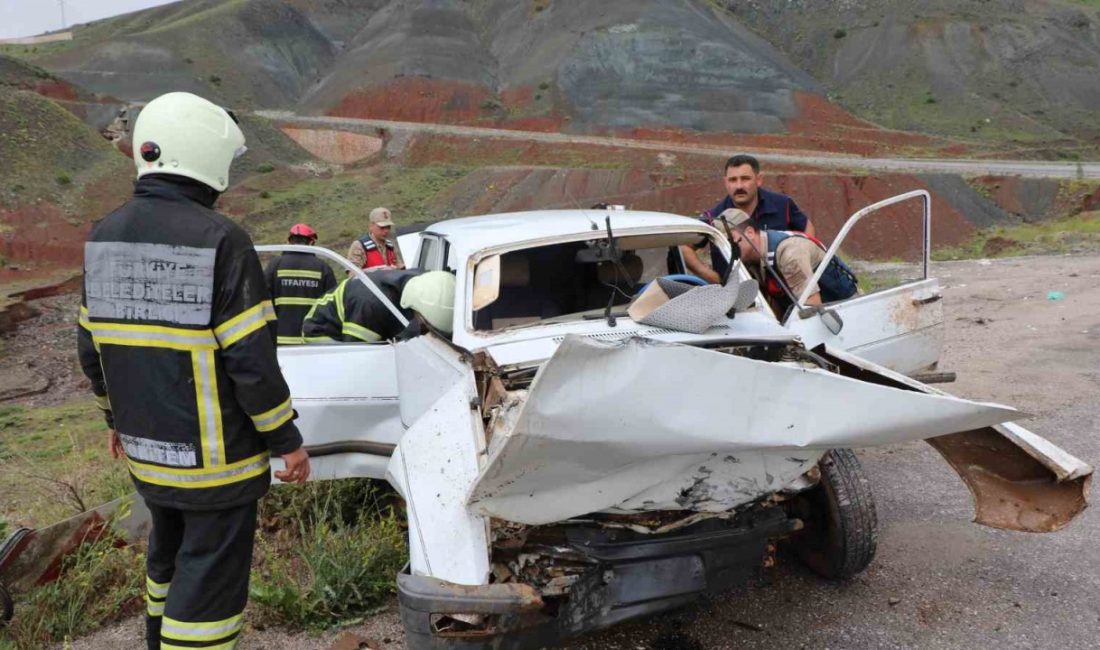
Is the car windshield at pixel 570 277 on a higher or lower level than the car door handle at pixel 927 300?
higher

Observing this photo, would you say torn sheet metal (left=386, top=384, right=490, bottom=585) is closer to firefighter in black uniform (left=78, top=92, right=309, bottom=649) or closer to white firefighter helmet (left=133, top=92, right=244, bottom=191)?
firefighter in black uniform (left=78, top=92, right=309, bottom=649)

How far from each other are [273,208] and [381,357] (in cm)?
2301

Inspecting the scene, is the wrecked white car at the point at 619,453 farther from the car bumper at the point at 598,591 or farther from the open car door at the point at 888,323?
the open car door at the point at 888,323

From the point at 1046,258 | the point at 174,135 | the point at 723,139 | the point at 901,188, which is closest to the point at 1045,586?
the point at 174,135

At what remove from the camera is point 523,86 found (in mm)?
43000

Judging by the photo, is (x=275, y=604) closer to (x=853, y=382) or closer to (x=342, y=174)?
(x=853, y=382)

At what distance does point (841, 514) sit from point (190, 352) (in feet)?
8.92

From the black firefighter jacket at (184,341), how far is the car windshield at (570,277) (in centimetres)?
173

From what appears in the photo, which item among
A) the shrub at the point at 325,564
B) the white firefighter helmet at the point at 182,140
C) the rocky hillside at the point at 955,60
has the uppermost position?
the rocky hillside at the point at 955,60

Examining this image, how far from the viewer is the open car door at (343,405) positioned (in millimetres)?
4121

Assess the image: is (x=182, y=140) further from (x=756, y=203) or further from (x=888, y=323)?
(x=756, y=203)

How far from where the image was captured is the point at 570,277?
4.58 m

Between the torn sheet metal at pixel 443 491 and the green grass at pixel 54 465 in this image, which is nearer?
the torn sheet metal at pixel 443 491

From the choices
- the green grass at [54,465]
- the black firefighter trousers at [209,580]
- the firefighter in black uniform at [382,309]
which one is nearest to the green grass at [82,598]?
the green grass at [54,465]
